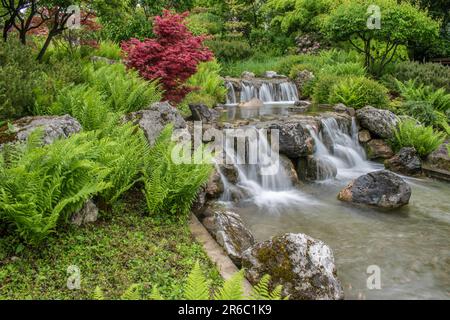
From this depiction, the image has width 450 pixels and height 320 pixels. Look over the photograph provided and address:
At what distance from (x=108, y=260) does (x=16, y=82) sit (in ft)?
14.0

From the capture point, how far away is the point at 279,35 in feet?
84.8

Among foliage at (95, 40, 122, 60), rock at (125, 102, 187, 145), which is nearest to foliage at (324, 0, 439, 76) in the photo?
foliage at (95, 40, 122, 60)

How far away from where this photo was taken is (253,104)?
15.3 m

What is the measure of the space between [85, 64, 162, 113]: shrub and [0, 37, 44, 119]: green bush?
1.39 metres

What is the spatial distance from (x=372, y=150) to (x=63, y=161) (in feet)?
32.1

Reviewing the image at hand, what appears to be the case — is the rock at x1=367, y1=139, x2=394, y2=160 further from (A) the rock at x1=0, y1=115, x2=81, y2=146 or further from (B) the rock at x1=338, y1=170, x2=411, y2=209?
(A) the rock at x1=0, y1=115, x2=81, y2=146

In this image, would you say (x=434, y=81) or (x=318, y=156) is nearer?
(x=318, y=156)

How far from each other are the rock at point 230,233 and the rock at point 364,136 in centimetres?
737

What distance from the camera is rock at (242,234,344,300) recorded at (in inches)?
187

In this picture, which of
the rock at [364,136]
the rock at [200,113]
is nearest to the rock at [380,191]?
the rock at [364,136]

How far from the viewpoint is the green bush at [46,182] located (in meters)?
4.29

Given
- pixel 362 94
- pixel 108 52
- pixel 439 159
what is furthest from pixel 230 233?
pixel 108 52
